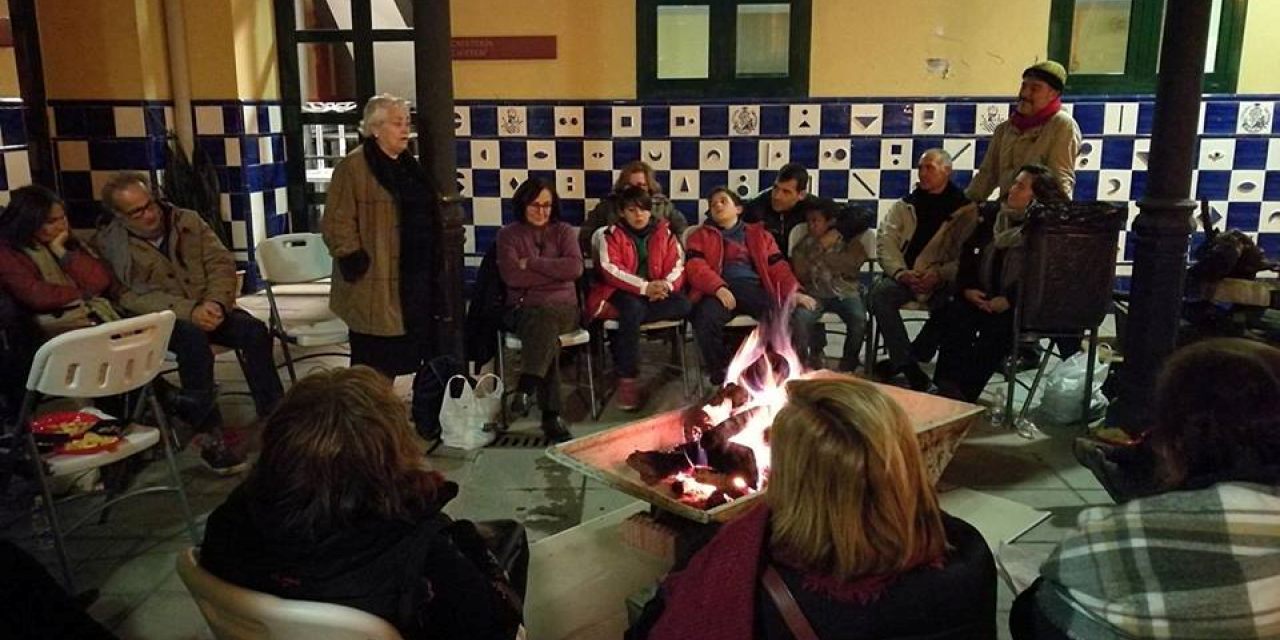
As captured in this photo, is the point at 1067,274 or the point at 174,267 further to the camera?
the point at 1067,274

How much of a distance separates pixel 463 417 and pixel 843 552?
9.35 ft

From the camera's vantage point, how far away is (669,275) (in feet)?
16.3

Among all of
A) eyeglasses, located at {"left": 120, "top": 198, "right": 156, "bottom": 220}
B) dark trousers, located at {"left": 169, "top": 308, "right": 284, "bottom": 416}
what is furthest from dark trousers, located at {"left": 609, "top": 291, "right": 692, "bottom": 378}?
eyeglasses, located at {"left": 120, "top": 198, "right": 156, "bottom": 220}

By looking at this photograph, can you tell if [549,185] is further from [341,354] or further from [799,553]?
[799,553]

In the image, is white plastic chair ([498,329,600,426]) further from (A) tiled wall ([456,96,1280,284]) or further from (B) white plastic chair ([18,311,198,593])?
(A) tiled wall ([456,96,1280,284])

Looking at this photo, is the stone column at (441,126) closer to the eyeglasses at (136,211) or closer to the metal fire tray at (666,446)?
the eyeglasses at (136,211)

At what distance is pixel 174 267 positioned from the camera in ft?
14.3

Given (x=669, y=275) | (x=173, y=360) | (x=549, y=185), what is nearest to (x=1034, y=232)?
(x=669, y=275)

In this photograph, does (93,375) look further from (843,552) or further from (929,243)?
(929,243)

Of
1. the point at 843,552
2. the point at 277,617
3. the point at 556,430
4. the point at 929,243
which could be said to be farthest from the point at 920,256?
the point at 277,617

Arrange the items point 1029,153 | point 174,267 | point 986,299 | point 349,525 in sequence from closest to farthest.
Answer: point 349,525 < point 174,267 < point 986,299 < point 1029,153

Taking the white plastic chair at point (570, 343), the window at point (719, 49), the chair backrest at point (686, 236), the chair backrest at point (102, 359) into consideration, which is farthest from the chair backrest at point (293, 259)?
the window at point (719, 49)

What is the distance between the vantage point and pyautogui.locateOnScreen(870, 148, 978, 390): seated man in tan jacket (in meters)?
5.02

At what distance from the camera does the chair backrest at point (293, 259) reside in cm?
480
